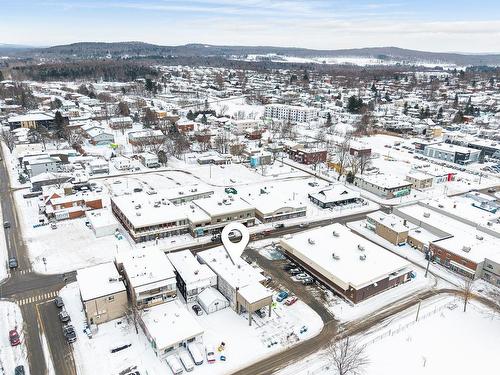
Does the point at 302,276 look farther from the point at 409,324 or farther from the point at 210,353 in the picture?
the point at 210,353

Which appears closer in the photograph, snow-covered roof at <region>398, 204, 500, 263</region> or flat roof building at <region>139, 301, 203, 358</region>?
flat roof building at <region>139, 301, 203, 358</region>

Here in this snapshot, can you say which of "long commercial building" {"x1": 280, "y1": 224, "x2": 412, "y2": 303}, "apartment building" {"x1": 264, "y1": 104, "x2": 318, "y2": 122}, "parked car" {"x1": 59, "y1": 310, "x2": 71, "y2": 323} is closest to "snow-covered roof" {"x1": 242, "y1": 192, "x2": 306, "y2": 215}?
"long commercial building" {"x1": 280, "y1": 224, "x2": 412, "y2": 303}

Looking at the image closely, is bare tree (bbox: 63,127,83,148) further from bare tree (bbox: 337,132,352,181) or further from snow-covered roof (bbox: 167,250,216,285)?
bare tree (bbox: 337,132,352,181)

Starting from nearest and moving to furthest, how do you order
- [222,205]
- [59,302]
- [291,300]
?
1. [59,302]
2. [291,300]
3. [222,205]

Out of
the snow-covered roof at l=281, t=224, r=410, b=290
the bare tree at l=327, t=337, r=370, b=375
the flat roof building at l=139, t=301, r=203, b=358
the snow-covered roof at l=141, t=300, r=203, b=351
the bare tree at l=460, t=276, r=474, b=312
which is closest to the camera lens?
the bare tree at l=327, t=337, r=370, b=375

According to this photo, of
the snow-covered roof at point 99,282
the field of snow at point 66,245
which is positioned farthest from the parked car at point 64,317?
the field of snow at point 66,245

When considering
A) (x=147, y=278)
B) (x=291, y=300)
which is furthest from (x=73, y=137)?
(x=291, y=300)
